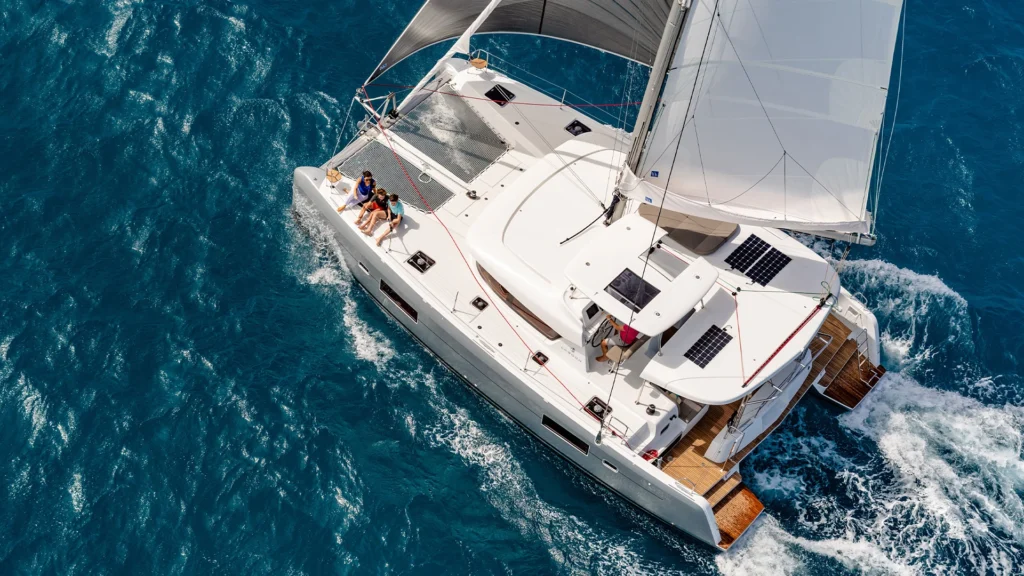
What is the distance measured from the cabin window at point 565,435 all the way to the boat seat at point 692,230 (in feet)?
15.4

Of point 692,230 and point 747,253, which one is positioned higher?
point 747,253

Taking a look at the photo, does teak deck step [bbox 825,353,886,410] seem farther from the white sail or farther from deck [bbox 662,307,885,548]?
the white sail

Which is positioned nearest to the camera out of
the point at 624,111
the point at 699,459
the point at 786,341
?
the point at 786,341

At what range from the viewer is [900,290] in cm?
2312

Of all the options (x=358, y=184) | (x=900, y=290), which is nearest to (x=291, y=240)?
(x=358, y=184)

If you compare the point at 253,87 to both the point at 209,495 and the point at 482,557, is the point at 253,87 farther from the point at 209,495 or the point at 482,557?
the point at 482,557

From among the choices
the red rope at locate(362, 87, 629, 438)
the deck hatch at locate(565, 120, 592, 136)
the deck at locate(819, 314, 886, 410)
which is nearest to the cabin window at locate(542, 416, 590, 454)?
the red rope at locate(362, 87, 629, 438)

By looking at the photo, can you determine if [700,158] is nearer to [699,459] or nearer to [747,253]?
[747,253]

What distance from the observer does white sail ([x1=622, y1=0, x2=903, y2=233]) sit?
15938mm

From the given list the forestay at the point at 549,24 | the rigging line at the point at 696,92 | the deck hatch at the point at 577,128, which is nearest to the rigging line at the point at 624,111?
the forestay at the point at 549,24

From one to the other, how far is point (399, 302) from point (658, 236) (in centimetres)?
607

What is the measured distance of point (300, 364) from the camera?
20844 mm

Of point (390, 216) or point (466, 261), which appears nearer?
point (466, 261)

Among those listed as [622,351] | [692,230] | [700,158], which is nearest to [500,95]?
[692,230]
